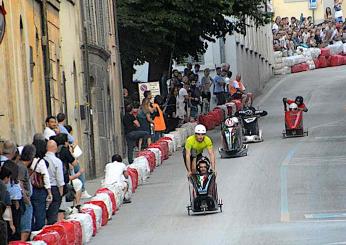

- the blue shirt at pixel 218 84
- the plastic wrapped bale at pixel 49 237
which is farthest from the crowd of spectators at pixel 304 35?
the plastic wrapped bale at pixel 49 237

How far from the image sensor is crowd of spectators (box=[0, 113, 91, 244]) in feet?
55.3

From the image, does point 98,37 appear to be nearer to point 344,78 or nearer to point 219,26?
point 219,26

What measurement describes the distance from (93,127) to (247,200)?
465 inches

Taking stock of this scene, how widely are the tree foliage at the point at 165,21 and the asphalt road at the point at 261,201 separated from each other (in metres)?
5.15

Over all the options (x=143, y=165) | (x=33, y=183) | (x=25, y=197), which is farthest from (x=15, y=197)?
(x=143, y=165)

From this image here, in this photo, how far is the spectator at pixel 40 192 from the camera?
18859 mm

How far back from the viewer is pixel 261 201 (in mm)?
23812

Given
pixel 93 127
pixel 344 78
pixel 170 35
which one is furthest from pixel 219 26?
pixel 344 78

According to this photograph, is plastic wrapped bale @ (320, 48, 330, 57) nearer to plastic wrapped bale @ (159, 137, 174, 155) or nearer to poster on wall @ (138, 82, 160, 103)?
poster on wall @ (138, 82, 160, 103)

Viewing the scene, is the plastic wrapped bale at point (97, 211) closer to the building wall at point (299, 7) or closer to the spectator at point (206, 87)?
the spectator at point (206, 87)

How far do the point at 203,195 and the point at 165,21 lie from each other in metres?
20.7

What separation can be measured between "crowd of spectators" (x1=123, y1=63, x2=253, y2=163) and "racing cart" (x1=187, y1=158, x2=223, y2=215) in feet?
33.3

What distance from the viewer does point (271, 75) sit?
235ft

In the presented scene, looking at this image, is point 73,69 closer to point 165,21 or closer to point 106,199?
point 165,21
